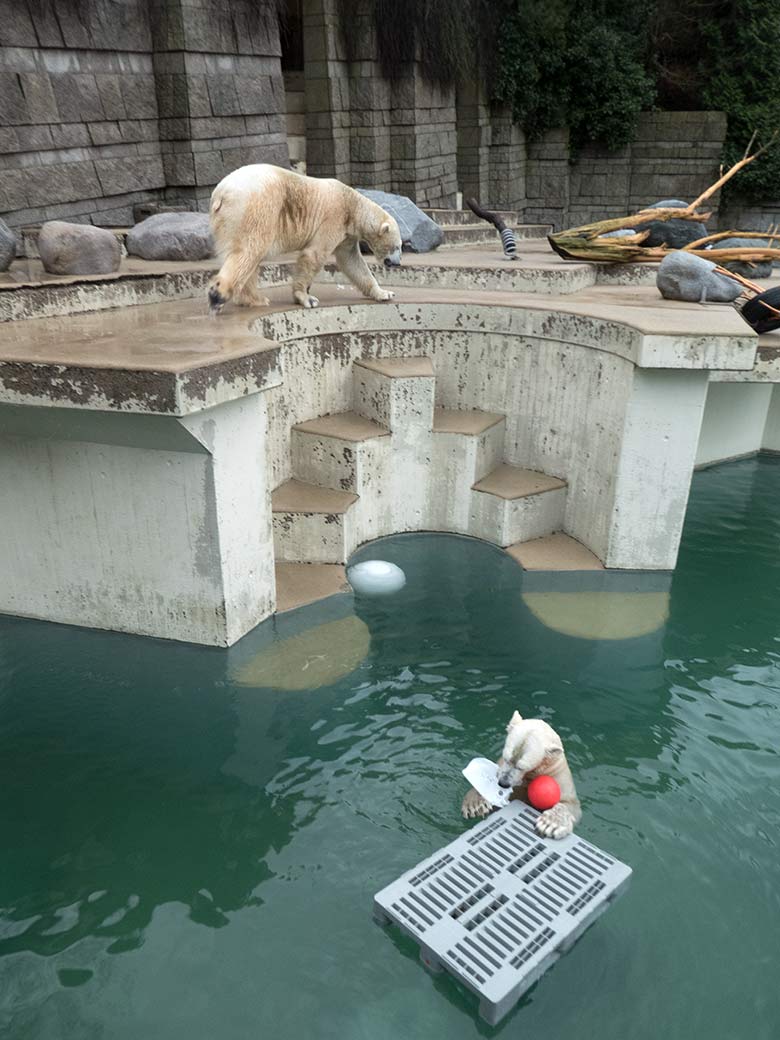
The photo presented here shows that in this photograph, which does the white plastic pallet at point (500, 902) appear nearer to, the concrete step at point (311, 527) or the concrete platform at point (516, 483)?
the concrete step at point (311, 527)

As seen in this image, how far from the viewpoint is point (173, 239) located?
782 cm

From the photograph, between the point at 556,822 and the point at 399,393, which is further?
the point at 399,393

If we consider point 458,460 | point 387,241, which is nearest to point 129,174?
point 387,241

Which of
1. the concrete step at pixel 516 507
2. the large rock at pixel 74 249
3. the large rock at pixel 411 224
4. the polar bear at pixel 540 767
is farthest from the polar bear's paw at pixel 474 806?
the large rock at pixel 411 224

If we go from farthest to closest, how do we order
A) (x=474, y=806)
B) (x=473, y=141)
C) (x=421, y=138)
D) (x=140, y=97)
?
(x=473, y=141) < (x=421, y=138) < (x=140, y=97) < (x=474, y=806)

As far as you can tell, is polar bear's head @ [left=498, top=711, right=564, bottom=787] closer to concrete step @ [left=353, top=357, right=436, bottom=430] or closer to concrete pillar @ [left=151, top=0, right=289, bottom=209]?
concrete step @ [left=353, top=357, right=436, bottom=430]

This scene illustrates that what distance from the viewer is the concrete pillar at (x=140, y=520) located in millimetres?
4430

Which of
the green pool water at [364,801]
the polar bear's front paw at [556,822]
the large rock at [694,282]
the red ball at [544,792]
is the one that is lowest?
the green pool water at [364,801]

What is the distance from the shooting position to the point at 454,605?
553cm

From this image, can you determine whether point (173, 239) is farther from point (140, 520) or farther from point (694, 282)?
point (694, 282)

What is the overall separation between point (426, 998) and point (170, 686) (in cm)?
237

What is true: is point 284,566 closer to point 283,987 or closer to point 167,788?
point 167,788

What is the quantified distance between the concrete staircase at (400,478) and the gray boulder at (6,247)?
9.16 feet

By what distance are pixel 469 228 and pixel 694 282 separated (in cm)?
570
